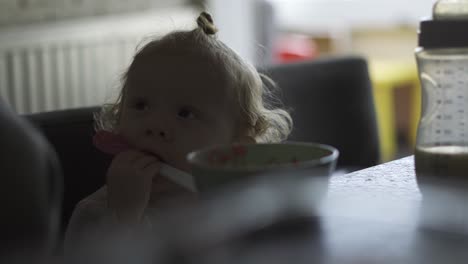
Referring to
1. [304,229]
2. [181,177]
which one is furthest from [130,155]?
[304,229]

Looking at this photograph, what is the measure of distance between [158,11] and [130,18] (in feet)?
0.53

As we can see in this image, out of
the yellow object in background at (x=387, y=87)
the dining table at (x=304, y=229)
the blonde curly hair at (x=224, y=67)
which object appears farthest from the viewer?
the yellow object in background at (x=387, y=87)

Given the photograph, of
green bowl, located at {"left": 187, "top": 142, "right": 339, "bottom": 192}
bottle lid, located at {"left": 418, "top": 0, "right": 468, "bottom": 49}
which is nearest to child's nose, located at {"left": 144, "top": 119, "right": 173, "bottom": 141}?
green bowl, located at {"left": 187, "top": 142, "right": 339, "bottom": 192}

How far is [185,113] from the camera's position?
41.3 inches

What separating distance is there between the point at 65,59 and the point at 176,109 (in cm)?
197

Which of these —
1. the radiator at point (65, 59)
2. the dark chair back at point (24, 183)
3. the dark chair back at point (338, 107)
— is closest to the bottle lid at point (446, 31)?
the dark chair back at point (24, 183)

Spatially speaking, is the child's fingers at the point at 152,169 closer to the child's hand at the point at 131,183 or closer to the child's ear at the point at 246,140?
the child's hand at the point at 131,183

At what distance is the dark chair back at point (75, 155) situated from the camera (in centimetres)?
121

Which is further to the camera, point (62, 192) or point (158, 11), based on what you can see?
point (158, 11)

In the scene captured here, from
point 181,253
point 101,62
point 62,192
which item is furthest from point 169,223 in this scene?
point 101,62

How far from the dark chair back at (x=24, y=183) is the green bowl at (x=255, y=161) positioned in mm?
302

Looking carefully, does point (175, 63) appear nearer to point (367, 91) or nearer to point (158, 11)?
point (367, 91)

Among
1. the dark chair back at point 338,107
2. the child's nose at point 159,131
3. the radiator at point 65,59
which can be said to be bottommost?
the radiator at point 65,59

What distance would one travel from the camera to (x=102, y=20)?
3066mm
